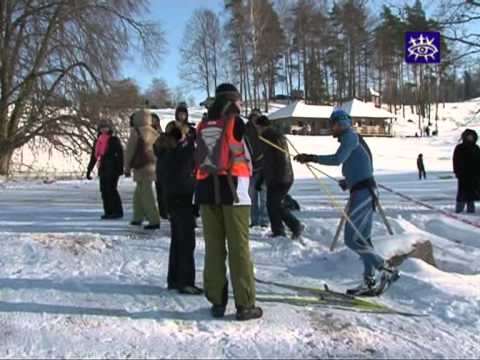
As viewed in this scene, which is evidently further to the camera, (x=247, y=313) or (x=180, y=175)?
(x=180, y=175)

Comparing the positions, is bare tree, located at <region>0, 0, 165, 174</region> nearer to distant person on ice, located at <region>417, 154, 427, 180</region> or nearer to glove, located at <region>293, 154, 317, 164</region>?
distant person on ice, located at <region>417, 154, 427, 180</region>

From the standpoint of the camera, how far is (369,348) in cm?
407

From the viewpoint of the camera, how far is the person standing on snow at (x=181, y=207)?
543 cm

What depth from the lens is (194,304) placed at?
5.04 meters

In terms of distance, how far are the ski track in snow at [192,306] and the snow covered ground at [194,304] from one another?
0.04 feet

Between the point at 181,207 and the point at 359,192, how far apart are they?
169 cm

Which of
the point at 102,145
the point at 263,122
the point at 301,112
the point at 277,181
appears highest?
the point at 301,112

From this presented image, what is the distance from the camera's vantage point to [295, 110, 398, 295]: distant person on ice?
560 centimetres

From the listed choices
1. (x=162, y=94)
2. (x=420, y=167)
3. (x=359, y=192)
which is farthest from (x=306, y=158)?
(x=162, y=94)

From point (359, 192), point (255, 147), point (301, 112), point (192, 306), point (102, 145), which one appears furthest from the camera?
point (301, 112)

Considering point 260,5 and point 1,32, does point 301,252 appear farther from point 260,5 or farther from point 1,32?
point 260,5

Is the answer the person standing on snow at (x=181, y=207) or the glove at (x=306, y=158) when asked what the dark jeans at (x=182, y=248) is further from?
the glove at (x=306, y=158)

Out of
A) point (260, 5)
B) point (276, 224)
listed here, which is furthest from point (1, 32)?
point (260, 5)

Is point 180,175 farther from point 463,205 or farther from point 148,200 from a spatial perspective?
point 463,205
